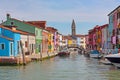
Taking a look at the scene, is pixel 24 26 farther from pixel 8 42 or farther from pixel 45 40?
pixel 8 42

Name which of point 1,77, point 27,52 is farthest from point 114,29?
point 1,77

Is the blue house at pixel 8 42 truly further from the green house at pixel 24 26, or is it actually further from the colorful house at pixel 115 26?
the green house at pixel 24 26

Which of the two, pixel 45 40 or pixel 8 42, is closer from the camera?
pixel 8 42

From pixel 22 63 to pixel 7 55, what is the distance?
4172mm

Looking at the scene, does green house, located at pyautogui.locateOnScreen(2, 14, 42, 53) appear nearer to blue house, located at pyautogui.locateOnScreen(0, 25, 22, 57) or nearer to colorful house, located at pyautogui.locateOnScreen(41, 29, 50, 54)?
colorful house, located at pyautogui.locateOnScreen(41, 29, 50, 54)

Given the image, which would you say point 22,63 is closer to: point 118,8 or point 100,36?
point 118,8

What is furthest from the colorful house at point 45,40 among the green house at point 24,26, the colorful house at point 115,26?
the colorful house at point 115,26

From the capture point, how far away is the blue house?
50469 mm

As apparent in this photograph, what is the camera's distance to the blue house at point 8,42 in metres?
50.5

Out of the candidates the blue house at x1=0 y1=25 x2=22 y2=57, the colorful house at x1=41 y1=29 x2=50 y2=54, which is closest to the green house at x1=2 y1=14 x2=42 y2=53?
the colorful house at x1=41 y1=29 x2=50 y2=54

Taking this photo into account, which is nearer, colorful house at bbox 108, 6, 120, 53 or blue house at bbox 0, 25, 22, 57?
blue house at bbox 0, 25, 22, 57

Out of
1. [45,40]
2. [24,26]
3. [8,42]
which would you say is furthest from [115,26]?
[45,40]

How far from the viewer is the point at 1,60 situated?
45719mm

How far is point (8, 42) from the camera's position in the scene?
50.8m
